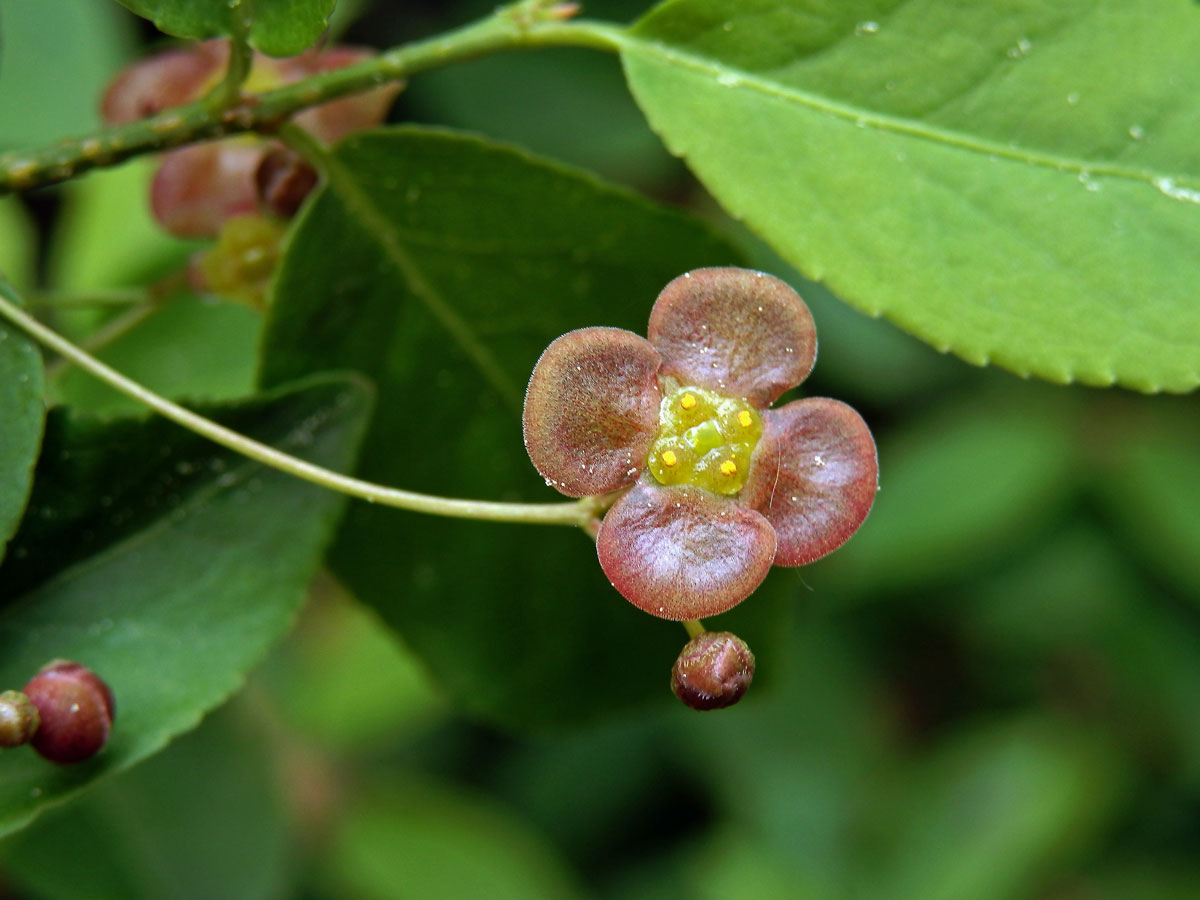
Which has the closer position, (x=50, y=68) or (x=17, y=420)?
(x=17, y=420)

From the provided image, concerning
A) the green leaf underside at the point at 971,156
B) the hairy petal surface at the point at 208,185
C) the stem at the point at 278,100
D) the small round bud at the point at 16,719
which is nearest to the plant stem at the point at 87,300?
the hairy petal surface at the point at 208,185

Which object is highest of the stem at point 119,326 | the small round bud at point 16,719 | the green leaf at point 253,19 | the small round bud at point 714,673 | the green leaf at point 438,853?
the green leaf at point 253,19

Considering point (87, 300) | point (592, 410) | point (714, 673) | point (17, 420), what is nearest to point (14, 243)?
point (87, 300)

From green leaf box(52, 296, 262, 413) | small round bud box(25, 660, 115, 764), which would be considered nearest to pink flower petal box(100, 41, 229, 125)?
green leaf box(52, 296, 262, 413)

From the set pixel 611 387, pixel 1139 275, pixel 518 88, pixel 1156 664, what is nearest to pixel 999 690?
pixel 1156 664

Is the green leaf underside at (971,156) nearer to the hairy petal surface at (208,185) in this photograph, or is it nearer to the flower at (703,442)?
the flower at (703,442)

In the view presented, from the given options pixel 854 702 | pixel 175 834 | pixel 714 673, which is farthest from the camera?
pixel 854 702

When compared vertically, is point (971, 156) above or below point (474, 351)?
above

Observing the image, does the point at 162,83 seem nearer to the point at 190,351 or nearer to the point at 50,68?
the point at 190,351
